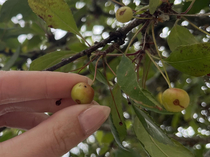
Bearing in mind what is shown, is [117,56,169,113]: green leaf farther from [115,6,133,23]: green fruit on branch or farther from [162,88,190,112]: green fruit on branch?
[115,6,133,23]: green fruit on branch

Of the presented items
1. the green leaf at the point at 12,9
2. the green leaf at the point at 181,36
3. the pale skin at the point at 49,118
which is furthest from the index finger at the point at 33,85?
the green leaf at the point at 12,9

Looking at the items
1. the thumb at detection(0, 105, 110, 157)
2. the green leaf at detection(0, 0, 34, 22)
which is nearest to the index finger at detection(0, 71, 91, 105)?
the thumb at detection(0, 105, 110, 157)

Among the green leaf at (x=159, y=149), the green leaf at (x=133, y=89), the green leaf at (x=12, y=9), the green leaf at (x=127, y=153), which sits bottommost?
the green leaf at (x=127, y=153)

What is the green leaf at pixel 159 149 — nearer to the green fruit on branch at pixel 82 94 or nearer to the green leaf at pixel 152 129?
the green leaf at pixel 152 129

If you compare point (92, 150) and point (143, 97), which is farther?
point (92, 150)

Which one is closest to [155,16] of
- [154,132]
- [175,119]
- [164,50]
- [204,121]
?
[154,132]

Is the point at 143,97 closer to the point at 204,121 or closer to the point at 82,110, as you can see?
the point at 82,110

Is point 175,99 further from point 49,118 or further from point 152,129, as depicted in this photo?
point 49,118
